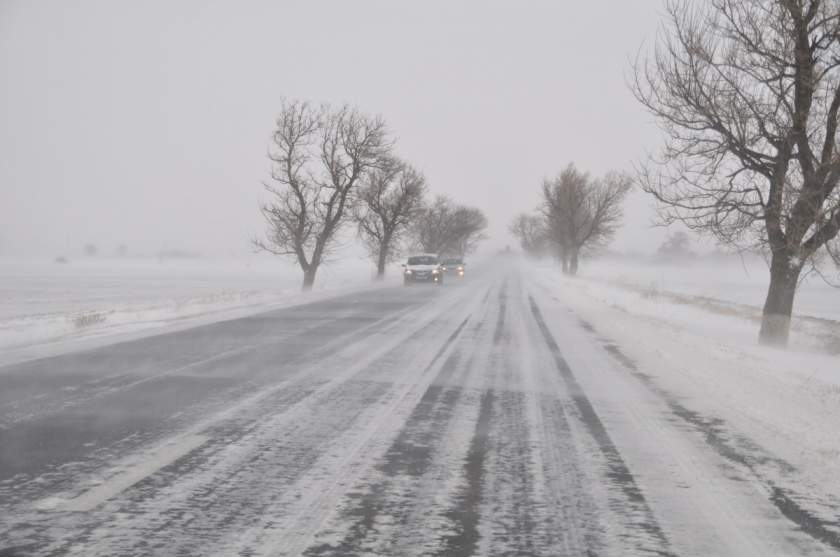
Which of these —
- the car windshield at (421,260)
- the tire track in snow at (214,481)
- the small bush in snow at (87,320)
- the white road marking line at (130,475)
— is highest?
the car windshield at (421,260)

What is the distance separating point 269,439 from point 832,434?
190 inches

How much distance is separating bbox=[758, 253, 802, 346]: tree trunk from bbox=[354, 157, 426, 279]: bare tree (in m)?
29.3

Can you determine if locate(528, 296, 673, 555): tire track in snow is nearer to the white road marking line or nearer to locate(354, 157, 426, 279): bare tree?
the white road marking line

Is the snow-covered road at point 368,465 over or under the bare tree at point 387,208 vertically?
under

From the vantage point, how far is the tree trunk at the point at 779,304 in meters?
12.3

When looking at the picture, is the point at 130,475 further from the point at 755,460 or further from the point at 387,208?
the point at 387,208

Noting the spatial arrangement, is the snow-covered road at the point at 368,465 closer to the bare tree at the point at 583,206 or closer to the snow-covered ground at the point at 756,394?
the snow-covered ground at the point at 756,394

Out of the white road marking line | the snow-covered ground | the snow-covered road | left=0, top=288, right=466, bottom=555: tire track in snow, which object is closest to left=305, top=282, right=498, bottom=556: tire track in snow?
the snow-covered road

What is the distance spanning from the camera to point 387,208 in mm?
42031

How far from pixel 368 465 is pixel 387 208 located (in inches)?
1516

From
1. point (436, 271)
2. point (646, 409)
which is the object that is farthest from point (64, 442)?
point (436, 271)

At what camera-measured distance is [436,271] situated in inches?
1320

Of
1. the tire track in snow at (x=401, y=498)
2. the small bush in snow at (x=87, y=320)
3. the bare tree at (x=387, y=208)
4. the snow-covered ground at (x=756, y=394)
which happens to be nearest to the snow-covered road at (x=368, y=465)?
the tire track in snow at (x=401, y=498)

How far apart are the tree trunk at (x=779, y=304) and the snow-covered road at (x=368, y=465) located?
621 centimetres
